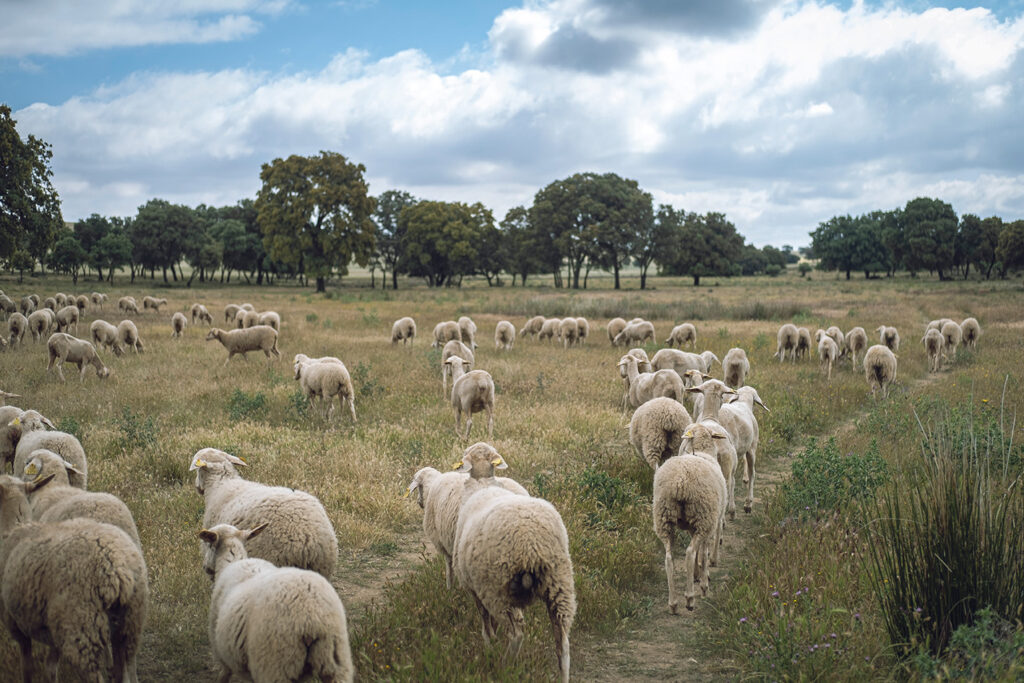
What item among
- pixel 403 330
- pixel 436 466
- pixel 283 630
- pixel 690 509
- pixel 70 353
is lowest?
pixel 436 466

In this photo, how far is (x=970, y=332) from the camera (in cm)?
2141

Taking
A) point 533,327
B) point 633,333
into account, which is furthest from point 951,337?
point 533,327

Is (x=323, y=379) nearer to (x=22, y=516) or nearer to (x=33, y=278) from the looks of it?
(x=22, y=516)

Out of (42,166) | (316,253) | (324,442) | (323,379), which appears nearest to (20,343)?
(42,166)

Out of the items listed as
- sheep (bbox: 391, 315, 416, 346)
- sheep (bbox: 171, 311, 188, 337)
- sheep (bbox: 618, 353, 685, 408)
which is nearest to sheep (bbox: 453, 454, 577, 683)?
sheep (bbox: 618, 353, 685, 408)

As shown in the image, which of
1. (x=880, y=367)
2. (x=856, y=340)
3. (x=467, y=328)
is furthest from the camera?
(x=467, y=328)

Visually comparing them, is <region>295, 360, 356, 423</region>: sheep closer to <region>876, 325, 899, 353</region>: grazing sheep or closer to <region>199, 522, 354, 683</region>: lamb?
<region>199, 522, 354, 683</region>: lamb

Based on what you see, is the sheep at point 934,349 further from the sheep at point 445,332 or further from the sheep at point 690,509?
the sheep at point 690,509

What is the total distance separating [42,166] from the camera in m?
22.8

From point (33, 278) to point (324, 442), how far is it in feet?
120

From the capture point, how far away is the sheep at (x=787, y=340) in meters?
20.3

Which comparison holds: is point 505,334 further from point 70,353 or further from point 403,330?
point 70,353

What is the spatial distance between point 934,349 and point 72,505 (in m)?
21.5

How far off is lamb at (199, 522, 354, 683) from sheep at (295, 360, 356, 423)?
323 inches
